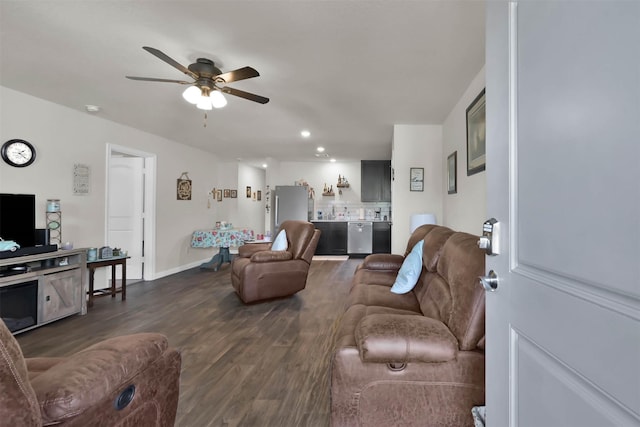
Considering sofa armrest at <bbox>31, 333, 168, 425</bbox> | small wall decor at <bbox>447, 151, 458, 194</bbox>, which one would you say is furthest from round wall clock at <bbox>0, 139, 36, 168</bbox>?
small wall decor at <bbox>447, 151, 458, 194</bbox>

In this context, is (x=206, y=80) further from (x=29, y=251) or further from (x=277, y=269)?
(x=29, y=251)

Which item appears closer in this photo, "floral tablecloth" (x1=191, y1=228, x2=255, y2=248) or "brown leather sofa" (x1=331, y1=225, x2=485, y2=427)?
"brown leather sofa" (x1=331, y1=225, x2=485, y2=427)

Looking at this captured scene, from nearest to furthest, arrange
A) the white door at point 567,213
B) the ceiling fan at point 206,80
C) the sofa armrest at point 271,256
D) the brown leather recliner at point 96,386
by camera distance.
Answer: the white door at point 567,213, the brown leather recliner at point 96,386, the ceiling fan at point 206,80, the sofa armrest at point 271,256

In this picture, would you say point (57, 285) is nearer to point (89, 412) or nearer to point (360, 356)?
point (89, 412)

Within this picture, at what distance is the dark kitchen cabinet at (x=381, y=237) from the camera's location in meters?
7.06

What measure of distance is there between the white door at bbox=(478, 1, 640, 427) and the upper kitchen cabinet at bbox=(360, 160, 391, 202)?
6.33m

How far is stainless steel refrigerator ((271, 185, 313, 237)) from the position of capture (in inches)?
285

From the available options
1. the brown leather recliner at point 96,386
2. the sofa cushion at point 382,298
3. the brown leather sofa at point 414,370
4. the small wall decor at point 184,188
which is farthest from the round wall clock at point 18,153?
the brown leather sofa at point 414,370

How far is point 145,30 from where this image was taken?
208 cm

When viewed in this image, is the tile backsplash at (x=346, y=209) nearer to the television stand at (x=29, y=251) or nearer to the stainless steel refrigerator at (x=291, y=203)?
the stainless steel refrigerator at (x=291, y=203)

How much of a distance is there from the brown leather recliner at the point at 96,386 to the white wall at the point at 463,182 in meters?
2.46

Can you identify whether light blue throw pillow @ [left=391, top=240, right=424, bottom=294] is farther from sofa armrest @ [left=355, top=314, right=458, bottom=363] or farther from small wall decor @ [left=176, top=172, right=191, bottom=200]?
small wall decor @ [left=176, top=172, right=191, bottom=200]

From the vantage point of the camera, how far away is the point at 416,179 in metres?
4.29

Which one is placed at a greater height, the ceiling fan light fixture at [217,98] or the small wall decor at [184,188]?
the ceiling fan light fixture at [217,98]
